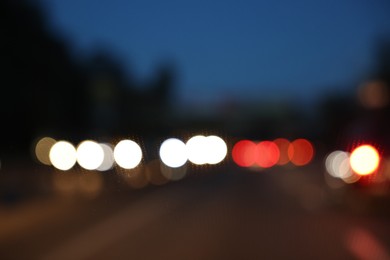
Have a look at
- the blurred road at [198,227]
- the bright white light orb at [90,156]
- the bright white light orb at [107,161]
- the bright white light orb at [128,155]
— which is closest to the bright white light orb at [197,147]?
the bright white light orb at [107,161]

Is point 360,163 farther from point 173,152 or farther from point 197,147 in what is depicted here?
A: point 173,152

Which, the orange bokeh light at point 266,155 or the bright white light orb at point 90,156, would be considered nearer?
the bright white light orb at point 90,156

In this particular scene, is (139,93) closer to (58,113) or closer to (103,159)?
(58,113)

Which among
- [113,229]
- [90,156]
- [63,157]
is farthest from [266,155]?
[113,229]

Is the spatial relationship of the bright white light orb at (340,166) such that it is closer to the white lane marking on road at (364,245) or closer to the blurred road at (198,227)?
the blurred road at (198,227)

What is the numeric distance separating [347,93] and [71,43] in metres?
30.8

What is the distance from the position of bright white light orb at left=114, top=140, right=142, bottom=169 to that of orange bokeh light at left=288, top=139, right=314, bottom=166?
91.4ft

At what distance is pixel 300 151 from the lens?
61125 millimetres

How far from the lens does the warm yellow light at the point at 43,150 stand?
3912 cm

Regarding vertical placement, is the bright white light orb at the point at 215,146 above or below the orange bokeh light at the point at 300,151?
below

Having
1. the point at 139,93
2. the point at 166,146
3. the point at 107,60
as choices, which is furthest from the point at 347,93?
the point at 166,146

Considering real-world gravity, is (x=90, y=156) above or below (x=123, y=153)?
above

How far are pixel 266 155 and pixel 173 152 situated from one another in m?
24.2

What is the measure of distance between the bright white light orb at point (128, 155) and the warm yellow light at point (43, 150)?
424 inches
